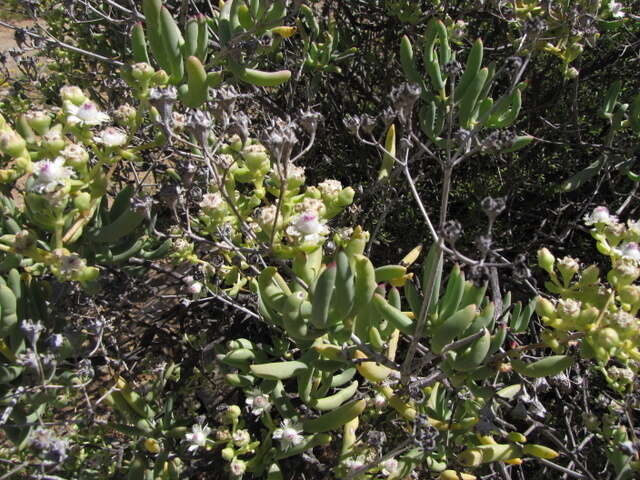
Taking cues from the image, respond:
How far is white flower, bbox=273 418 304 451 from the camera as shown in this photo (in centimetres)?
181

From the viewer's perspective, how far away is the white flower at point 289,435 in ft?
5.93

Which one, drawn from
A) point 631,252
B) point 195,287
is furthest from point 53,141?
point 631,252

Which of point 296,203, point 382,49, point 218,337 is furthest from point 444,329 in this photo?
point 382,49

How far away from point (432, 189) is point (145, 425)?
8.30 feet

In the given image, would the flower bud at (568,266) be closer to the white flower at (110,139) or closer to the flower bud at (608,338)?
the flower bud at (608,338)

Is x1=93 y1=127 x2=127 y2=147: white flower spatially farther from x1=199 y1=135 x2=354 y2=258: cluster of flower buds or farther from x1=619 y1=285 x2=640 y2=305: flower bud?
x1=619 y1=285 x2=640 y2=305: flower bud

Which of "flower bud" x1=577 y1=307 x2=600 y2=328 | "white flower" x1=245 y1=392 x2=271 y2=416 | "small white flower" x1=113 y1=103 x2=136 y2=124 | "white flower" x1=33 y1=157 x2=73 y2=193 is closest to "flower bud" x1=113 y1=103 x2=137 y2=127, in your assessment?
"small white flower" x1=113 y1=103 x2=136 y2=124

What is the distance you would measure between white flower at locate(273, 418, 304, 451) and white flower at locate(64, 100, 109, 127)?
122cm

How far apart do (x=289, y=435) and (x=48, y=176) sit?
3.83 feet

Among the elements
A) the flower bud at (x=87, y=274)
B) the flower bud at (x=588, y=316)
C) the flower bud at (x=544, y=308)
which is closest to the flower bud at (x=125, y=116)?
the flower bud at (x=87, y=274)

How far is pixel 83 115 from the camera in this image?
1561mm

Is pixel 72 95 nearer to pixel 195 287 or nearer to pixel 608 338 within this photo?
pixel 195 287

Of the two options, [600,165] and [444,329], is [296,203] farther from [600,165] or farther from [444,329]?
[600,165]

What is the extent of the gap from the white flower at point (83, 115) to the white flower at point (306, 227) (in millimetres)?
696
